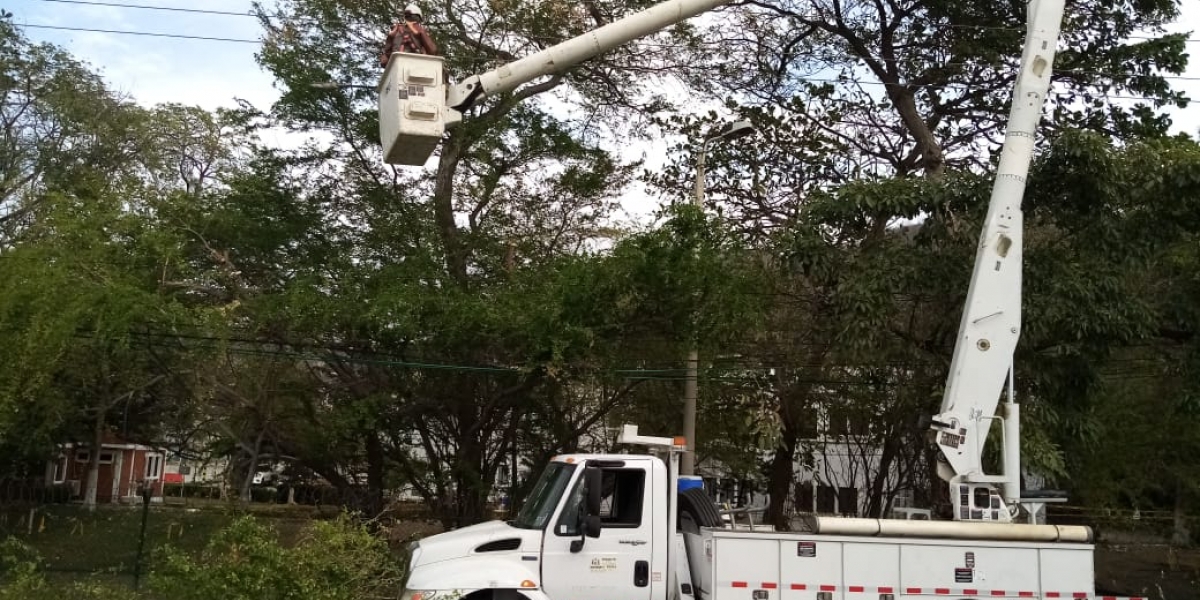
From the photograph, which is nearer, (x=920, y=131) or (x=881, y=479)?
(x=920, y=131)

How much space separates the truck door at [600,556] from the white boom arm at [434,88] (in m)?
3.53

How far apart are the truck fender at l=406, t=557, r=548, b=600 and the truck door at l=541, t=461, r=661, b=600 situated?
0.20 meters

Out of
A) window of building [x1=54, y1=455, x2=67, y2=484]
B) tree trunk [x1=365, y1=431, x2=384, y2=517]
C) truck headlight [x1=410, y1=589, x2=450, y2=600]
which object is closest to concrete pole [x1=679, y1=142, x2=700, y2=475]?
truck headlight [x1=410, y1=589, x2=450, y2=600]

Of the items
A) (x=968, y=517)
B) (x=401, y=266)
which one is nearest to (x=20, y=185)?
(x=401, y=266)

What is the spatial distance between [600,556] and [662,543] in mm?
614

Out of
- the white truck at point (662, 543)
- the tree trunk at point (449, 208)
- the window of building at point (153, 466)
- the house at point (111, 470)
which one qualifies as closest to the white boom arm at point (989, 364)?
the white truck at point (662, 543)

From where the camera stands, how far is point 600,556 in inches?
355

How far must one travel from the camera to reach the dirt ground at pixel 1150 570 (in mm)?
21575

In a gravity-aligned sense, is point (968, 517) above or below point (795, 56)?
below

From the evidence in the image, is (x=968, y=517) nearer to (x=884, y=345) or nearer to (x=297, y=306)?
(x=884, y=345)

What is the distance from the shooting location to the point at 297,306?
54.9ft

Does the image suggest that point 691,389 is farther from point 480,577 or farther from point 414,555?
point 480,577

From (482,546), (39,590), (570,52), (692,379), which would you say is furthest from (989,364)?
(39,590)

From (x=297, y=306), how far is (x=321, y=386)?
3.38 meters
